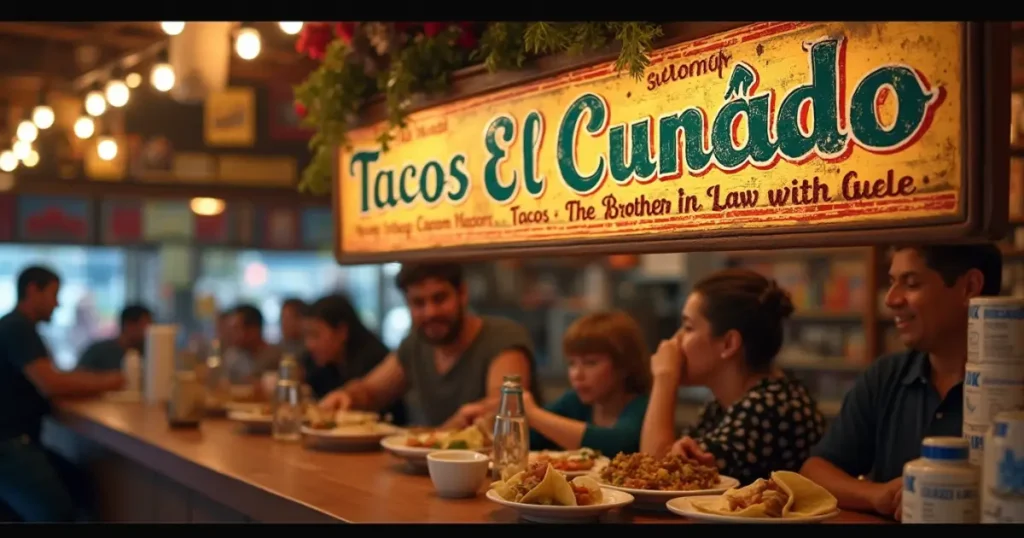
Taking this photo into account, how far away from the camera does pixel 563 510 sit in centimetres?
218

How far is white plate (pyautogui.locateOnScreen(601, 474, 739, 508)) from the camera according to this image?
7.59 feet

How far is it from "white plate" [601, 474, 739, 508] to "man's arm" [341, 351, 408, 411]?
234 centimetres

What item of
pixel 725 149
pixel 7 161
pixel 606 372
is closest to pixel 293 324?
pixel 7 161

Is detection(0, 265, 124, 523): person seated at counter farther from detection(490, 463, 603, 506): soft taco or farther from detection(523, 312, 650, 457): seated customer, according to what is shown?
detection(490, 463, 603, 506): soft taco

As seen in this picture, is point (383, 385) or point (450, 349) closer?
point (450, 349)

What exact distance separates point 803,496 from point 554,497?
19.5 inches

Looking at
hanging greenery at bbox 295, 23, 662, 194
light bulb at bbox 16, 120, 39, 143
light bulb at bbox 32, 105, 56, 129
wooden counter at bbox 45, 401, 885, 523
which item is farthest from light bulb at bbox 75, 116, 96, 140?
hanging greenery at bbox 295, 23, 662, 194

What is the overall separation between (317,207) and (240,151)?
1.11m

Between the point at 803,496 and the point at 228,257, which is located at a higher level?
the point at 228,257

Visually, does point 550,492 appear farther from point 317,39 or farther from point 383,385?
point 383,385

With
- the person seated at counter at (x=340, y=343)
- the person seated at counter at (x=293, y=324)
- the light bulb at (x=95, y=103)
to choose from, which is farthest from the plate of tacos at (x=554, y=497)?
the person seated at counter at (x=293, y=324)

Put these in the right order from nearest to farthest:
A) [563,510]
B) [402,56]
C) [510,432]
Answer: [563,510] < [510,432] < [402,56]

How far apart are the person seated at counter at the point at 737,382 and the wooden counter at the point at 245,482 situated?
380 millimetres

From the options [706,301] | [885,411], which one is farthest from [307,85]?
[885,411]
